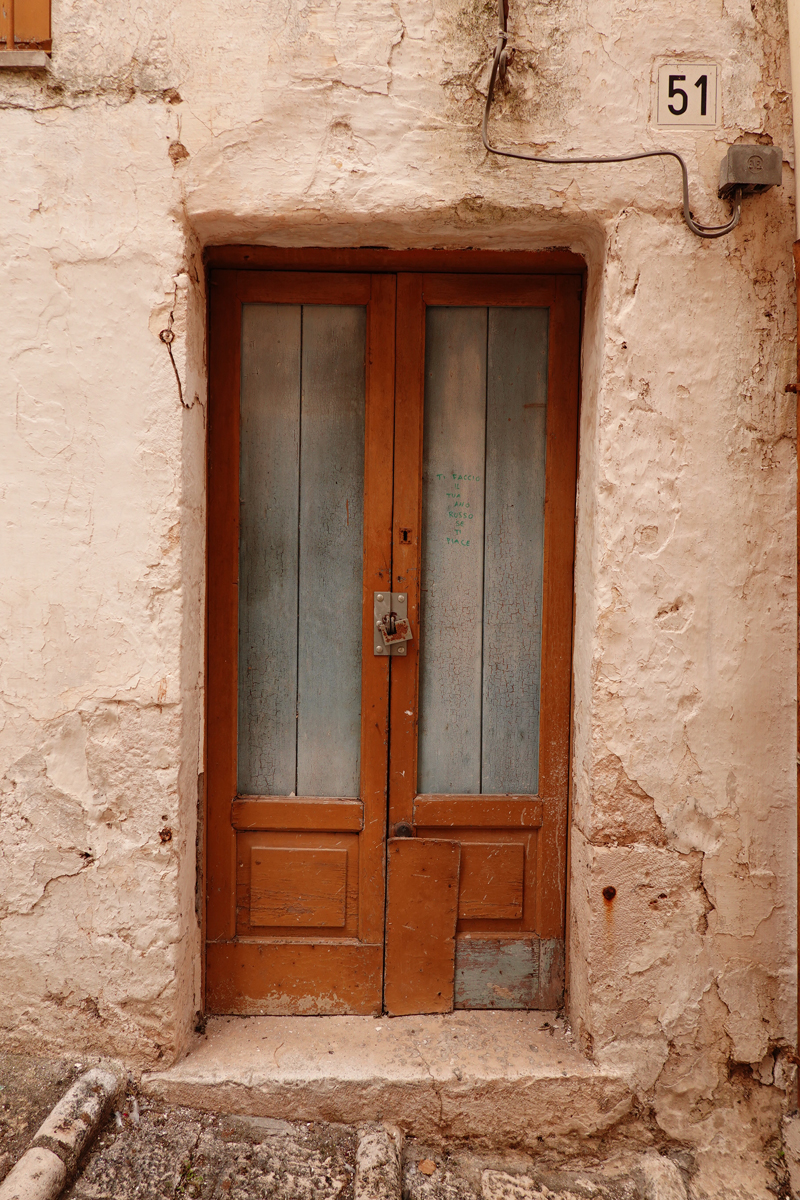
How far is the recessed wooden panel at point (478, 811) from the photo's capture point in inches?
86.7

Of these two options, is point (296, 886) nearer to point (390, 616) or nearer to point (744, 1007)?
point (390, 616)

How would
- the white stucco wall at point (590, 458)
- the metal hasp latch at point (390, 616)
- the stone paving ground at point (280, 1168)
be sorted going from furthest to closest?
the metal hasp latch at point (390, 616), the white stucco wall at point (590, 458), the stone paving ground at point (280, 1168)

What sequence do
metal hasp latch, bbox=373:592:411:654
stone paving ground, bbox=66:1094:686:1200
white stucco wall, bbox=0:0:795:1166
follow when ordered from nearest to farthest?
1. stone paving ground, bbox=66:1094:686:1200
2. white stucco wall, bbox=0:0:795:1166
3. metal hasp latch, bbox=373:592:411:654

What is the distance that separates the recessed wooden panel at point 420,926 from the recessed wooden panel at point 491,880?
0.04 meters

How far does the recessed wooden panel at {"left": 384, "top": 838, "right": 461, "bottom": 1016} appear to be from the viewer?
220 centimetres

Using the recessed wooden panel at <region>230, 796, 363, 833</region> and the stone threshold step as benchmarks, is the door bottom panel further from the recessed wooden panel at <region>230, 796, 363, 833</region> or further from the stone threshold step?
the recessed wooden panel at <region>230, 796, 363, 833</region>

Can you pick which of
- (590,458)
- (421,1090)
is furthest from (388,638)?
(421,1090)

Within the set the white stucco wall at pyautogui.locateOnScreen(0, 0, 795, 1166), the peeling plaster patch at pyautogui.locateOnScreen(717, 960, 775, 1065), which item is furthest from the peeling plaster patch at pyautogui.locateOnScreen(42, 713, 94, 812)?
the peeling plaster patch at pyautogui.locateOnScreen(717, 960, 775, 1065)

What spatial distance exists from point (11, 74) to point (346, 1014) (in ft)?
8.96

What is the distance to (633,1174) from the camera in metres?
1.93

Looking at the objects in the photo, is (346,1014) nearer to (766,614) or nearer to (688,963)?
(688,963)

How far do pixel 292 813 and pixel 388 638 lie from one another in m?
0.60

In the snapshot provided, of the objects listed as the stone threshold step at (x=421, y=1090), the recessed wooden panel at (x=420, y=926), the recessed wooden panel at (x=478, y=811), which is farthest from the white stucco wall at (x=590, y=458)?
the recessed wooden panel at (x=420, y=926)

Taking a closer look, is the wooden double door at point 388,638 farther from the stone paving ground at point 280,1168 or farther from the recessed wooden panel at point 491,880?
the stone paving ground at point 280,1168
